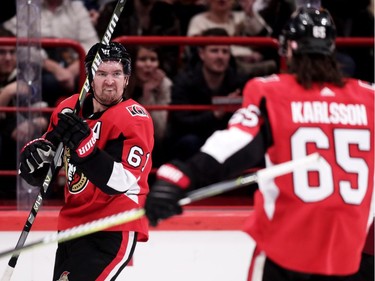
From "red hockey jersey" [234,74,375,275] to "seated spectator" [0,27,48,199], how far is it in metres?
2.07

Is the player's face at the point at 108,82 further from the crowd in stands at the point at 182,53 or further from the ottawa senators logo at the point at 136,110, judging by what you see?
the crowd in stands at the point at 182,53

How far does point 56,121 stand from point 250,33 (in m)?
2.32

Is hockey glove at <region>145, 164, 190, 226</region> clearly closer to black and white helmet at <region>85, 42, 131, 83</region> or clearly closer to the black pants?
the black pants

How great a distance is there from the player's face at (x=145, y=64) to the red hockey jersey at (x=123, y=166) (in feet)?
5.51

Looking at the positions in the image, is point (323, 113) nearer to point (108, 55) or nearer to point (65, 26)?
point (108, 55)

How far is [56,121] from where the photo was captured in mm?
3707

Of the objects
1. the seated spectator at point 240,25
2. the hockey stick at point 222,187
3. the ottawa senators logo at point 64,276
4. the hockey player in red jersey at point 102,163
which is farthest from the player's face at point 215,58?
the hockey stick at point 222,187

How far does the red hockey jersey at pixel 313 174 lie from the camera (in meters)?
2.75

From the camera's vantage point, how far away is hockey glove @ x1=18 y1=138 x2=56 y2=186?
3.66 metres

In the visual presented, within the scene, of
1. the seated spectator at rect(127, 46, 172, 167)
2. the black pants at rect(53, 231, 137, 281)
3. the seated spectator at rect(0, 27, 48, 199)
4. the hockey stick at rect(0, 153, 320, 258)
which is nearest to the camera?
the hockey stick at rect(0, 153, 320, 258)

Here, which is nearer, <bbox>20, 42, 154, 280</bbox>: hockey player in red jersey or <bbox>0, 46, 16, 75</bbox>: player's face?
<bbox>20, 42, 154, 280</bbox>: hockey player in red jersey

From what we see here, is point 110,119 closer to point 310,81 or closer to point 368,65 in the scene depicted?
point 310,81

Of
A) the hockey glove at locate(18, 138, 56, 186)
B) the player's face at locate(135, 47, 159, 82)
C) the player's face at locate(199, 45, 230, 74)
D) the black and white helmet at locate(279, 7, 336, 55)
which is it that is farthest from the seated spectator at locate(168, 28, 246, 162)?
the black and white helmet at locate(279, 7, 336, 55)

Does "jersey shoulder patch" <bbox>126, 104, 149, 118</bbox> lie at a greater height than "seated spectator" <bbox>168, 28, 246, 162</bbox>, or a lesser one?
greater
